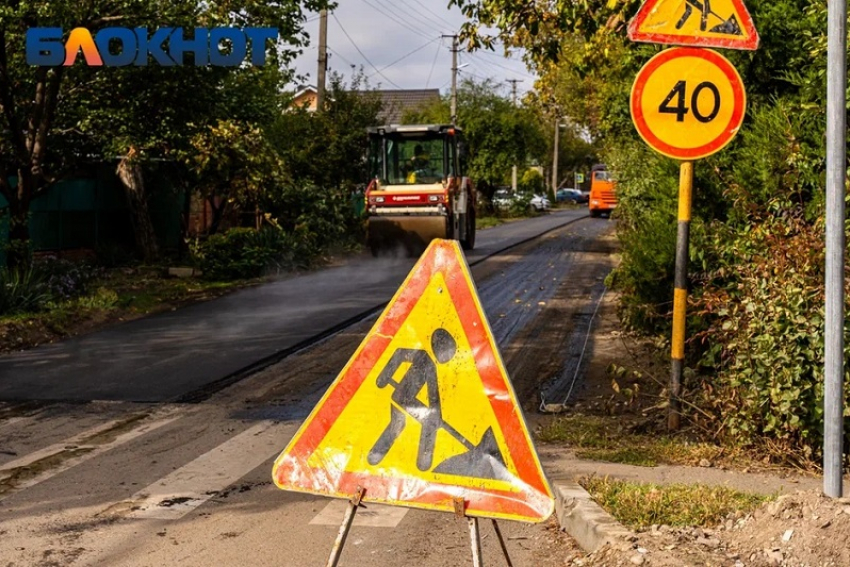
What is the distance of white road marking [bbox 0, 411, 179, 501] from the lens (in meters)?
6.96

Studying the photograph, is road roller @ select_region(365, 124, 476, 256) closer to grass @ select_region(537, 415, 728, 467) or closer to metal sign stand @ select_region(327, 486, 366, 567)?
grass @ select_region(537, 415, 728, 467)

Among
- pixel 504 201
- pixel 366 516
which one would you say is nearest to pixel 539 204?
pixel 504 201

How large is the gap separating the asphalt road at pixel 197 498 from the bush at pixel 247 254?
1066 centimetres

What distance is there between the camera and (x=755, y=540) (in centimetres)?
493

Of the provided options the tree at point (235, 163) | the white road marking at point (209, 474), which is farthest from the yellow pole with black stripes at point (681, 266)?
the tree at point (235, 163)

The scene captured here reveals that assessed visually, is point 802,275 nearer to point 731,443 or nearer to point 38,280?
point 731,443

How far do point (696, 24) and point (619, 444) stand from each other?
2.81m

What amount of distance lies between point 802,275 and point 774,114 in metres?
2.31

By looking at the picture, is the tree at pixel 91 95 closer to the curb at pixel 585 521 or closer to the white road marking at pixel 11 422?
the white road marking at pixel 11 422

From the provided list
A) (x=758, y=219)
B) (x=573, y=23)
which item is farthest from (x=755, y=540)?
(x=573, y=23)

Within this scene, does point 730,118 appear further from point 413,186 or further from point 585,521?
point 413,186

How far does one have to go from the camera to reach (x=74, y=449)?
773cm

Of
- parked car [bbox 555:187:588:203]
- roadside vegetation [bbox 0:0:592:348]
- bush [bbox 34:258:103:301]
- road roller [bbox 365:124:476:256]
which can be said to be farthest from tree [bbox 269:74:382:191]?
parked car [bbox 555:187:588:203]

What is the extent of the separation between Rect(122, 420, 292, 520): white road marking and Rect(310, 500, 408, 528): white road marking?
0.74 m
